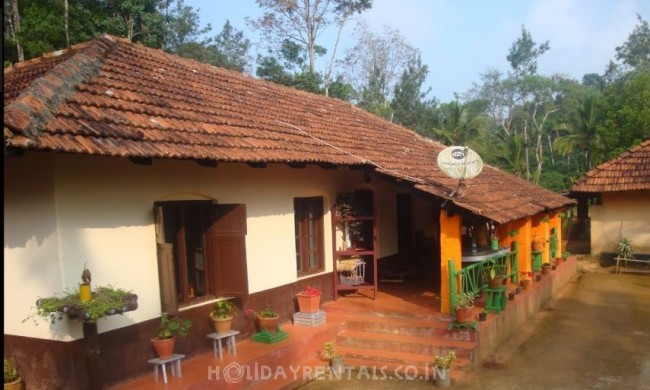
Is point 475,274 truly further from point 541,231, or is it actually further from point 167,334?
point 167,334

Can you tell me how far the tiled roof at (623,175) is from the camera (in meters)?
15.5

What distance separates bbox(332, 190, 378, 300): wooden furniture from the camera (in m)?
9.20

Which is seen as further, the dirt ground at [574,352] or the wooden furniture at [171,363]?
the dirt ground at [574,352]

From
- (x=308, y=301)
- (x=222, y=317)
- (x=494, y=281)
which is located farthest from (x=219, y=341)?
(x=494, y=281)

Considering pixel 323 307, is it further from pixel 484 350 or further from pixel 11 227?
pixel 11 227

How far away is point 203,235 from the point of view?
282 inches

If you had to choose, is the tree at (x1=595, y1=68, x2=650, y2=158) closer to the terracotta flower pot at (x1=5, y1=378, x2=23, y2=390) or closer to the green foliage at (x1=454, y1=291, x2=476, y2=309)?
the green foliage at (x1=454, y1=291, x2=476, y2=309)

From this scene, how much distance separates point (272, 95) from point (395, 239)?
4365 millimetres

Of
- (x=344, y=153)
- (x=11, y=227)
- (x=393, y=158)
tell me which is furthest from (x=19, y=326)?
(x=393, y=158)

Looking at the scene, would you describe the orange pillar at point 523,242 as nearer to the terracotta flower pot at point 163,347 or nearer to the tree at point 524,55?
the terracotta flower pot at point 163,347

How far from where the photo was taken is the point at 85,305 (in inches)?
185

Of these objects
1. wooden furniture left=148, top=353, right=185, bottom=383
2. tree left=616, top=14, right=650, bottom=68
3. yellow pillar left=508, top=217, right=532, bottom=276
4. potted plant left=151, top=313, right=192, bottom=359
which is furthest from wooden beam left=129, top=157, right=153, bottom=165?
tree left=616, top=14, right=650, bottom=68

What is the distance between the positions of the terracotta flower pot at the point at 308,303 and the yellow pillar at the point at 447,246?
2.07 metres

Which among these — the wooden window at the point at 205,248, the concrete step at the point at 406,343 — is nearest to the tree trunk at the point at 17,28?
the wooden window at the point at 205,248
